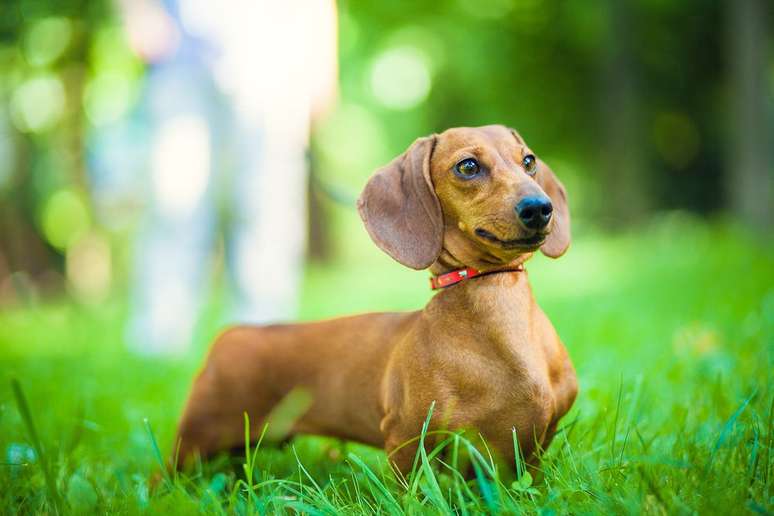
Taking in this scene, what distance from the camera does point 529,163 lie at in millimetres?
2104

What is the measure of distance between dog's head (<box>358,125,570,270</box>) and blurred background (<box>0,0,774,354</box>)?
0.90 metres

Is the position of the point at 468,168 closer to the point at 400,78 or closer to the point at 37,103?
the point at 400,78

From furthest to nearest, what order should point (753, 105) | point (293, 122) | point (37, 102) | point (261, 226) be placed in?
1. point (37, 102)
2. point (753, 105)
3. point (293, 122)
4. point (261, 226)

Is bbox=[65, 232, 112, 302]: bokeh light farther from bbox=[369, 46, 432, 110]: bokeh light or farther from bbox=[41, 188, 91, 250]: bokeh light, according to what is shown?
bbox=[369, 46, 432, 110]: bokeh light

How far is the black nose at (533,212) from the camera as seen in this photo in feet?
5.82

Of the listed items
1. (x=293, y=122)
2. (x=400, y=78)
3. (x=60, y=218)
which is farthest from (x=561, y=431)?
(x=60, y=218)

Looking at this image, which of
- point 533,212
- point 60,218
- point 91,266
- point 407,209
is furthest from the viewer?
point 60,218

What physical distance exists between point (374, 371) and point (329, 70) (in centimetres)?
229

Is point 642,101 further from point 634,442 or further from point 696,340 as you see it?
point 634,442

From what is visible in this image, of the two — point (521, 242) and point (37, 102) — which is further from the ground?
point (37, 102)

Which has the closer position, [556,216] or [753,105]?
[556,216]

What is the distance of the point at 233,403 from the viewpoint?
2.52m

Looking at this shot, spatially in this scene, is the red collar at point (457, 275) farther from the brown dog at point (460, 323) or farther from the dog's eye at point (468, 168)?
the dog's eye at point (468, 168)

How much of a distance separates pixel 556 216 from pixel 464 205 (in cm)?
36
